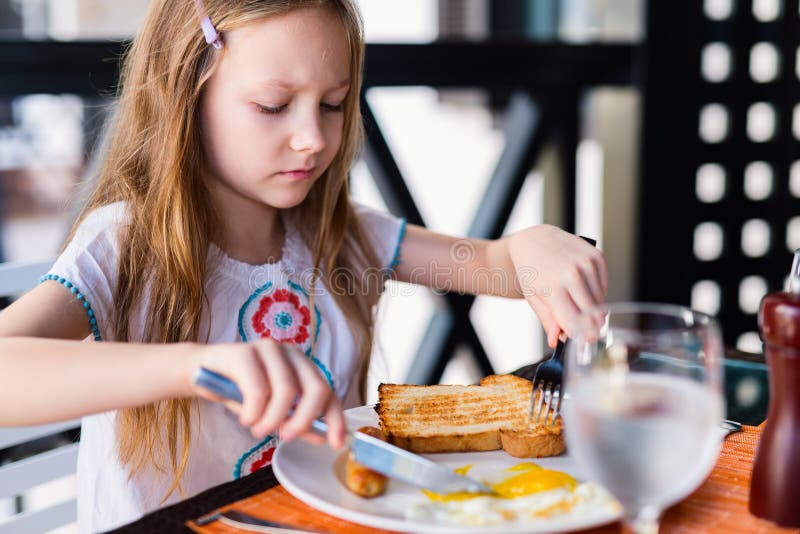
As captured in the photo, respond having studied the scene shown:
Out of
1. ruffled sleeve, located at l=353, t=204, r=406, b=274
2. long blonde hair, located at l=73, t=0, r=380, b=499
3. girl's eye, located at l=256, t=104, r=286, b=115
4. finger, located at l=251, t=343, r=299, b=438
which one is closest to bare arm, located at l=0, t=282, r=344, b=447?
finger, located at l=251, t=343, r=299, b=438

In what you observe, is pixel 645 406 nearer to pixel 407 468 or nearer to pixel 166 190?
pixel 407 468

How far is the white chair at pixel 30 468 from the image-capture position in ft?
4.07

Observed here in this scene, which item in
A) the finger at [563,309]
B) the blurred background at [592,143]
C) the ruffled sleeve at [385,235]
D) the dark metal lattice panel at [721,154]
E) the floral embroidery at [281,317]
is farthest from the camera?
the dark metal lattice panel at [721,154]

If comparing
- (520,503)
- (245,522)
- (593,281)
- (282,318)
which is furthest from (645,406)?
(282,318)

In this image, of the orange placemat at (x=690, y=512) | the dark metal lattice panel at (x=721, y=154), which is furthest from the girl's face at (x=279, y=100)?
the dark metal lattice panel at (x=721, y=154)

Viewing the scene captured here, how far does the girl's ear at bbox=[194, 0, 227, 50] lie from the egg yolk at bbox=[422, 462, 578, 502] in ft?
2.29

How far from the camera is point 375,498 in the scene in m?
0.76

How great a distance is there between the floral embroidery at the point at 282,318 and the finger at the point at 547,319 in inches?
16.8

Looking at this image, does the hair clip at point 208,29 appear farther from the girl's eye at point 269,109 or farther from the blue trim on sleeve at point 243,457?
the blue trim on sleeve at point 243,457

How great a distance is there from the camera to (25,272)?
1296mm

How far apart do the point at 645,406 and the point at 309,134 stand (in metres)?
0.71

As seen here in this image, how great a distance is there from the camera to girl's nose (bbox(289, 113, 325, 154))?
1136 millimetres

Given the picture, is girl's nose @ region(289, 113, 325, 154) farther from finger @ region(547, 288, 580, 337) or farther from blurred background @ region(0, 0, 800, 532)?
blurred background @ region(0, 0, 800, 532)

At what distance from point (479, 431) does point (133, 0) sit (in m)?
1.59
